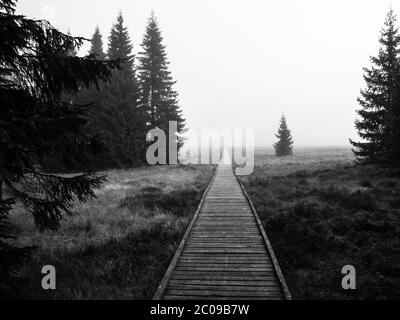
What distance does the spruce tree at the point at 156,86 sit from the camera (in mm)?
31312

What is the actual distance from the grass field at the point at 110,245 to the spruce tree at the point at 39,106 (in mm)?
1222

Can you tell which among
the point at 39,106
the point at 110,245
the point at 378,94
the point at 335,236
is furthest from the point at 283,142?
the point at 39,106

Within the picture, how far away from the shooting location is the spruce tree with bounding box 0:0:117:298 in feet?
12.5

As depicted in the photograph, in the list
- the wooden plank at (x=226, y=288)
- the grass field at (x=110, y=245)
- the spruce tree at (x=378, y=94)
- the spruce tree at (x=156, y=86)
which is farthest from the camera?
the spruce tree at (x=156, y=86)

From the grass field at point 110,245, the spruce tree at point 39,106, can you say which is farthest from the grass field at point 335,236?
the spruce tree at point 39,106

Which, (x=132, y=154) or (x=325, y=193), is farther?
(x=132, y=154)

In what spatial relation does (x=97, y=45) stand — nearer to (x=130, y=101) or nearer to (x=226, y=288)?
(x=130, y=101)

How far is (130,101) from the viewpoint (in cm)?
2844

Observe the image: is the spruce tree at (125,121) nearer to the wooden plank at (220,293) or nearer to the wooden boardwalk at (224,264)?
the wooden boardwalk at (224,264)

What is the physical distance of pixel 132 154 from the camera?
28.4 metres
